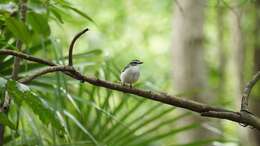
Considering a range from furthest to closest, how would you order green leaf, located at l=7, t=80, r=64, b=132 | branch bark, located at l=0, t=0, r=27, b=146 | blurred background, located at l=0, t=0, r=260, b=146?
blurred background, located at l=0, t=0, r=260, b=146 < branch bark, located at l=0, t=0, r=27, b=146 < green leaf, located at l=7, t=80, r=64, b=132

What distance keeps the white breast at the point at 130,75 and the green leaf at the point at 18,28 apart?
50 cm

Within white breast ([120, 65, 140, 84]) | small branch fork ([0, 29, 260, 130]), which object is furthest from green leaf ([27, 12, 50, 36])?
small branch fork ([0, 29, 260, 130])

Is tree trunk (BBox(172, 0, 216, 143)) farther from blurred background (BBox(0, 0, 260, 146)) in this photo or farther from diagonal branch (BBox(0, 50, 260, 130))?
diagonal branch (BBox(0, 50, 260, 130))

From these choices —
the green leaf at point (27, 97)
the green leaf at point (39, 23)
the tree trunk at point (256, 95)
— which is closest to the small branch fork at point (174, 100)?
the green leaf at point (27, 97)

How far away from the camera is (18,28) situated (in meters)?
2.15

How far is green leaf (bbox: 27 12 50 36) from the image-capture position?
2449 mm

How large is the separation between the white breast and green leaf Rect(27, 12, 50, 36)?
1.25 feet

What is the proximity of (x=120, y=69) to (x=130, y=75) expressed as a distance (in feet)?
2.80

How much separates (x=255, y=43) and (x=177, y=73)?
136cm

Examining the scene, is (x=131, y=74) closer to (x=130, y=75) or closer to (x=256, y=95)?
(x=130, y=75)

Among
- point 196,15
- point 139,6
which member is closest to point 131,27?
point 139,6

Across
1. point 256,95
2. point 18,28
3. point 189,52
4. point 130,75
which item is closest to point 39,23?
point 18,28

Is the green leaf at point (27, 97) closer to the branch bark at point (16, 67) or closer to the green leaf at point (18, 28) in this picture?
the branch bark at point (16, 67)

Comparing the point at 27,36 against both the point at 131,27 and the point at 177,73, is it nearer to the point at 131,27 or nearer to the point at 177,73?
the point at 177,73
